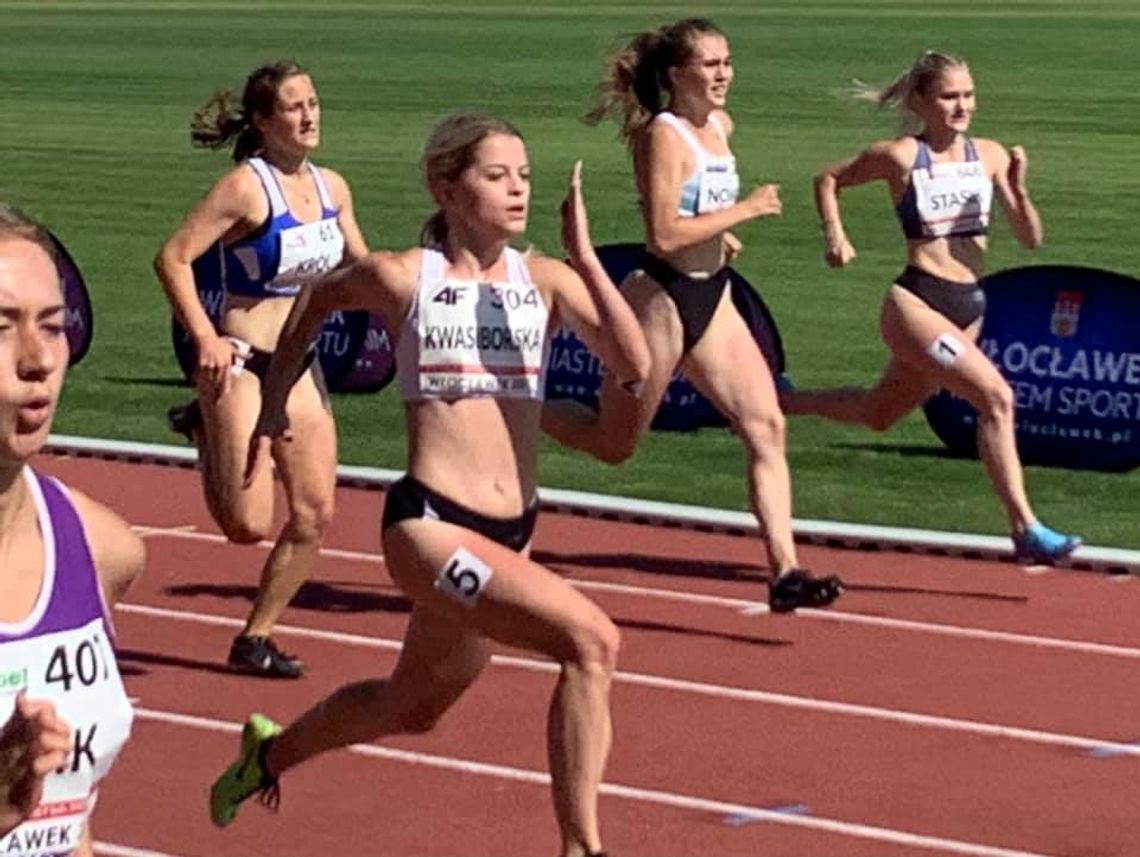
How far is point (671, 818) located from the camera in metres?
9.48

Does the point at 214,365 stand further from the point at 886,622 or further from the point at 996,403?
the point at 996,403

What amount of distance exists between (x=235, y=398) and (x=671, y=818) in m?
2.49

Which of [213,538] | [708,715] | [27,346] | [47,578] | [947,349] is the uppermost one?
[27,346]

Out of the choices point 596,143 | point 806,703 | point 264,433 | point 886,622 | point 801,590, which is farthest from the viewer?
point 596,143

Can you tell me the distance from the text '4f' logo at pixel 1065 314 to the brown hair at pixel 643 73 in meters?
4.41

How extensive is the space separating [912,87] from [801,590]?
231cm

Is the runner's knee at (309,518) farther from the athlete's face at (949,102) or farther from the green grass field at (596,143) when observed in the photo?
the green grass field at (596,143)

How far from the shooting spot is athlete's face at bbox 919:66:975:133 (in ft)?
43.0

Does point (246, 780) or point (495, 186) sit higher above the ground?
point (495, 186)

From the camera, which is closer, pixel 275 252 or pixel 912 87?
pixel 275 252

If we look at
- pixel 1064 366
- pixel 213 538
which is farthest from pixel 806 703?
pixel 1064 366

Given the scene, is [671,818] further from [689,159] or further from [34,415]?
[34,415]

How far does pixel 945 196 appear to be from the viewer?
520 inches

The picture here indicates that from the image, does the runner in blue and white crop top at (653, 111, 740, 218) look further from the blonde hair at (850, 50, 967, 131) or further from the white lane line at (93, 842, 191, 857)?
the white lane line at (93, 842, 191, 857)
